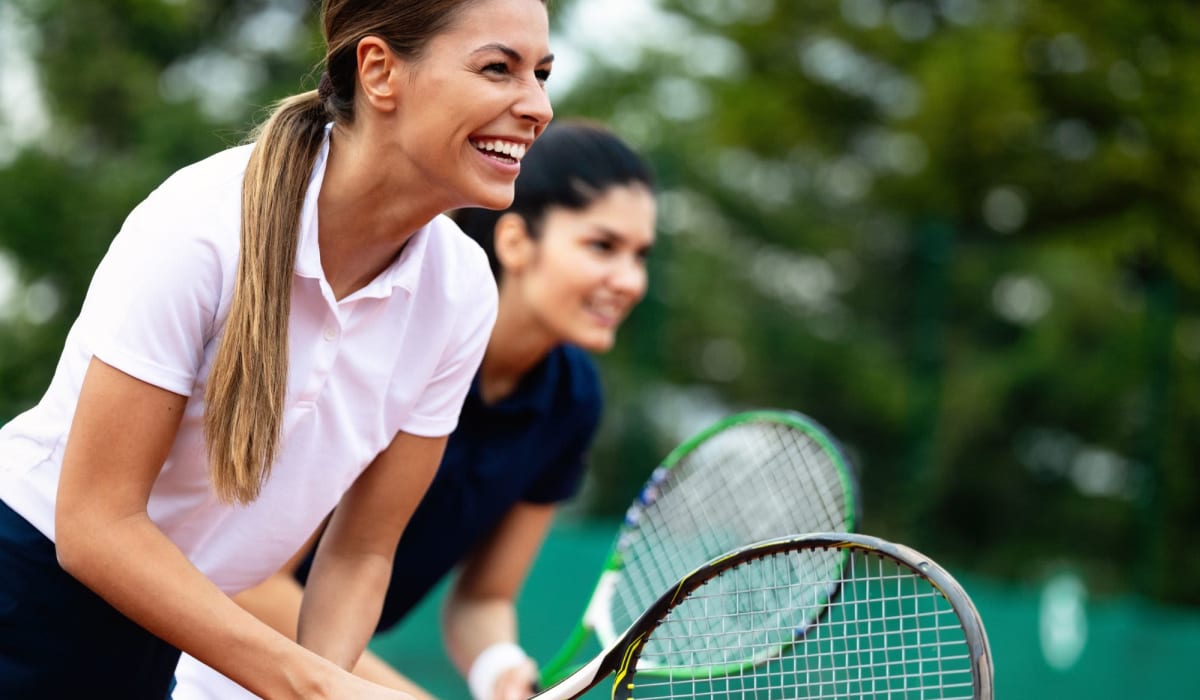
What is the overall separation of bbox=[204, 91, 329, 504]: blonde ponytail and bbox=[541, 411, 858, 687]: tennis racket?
1255 mm

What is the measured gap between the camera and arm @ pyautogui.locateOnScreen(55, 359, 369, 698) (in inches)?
63.9

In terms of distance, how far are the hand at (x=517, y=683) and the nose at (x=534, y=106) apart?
132cm

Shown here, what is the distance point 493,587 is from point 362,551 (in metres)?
0.96

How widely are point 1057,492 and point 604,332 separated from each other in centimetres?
639

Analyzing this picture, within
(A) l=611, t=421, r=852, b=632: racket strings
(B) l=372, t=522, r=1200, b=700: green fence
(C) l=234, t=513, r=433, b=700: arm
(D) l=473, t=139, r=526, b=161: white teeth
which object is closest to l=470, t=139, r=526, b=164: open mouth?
(D) l=473, t=139, r=526, b=161: white teeth

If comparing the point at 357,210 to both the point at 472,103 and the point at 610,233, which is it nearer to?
the point at 472,103

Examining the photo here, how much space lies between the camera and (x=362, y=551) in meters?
2.11

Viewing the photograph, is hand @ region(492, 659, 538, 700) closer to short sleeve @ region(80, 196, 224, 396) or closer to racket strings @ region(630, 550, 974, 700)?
racket strings @ region(630, 550, 974, 700)

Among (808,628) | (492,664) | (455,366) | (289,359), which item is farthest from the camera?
(492,664)

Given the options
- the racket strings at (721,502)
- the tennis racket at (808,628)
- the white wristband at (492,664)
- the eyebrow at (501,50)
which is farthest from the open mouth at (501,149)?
the white wristband at (492,664)

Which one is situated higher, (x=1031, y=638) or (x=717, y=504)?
(x=717, y=504)

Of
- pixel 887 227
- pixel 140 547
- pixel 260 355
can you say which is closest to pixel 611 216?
pixel 260 355

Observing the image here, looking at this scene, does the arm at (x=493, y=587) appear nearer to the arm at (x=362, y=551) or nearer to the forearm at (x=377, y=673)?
the forearm at (x=377, y=673)

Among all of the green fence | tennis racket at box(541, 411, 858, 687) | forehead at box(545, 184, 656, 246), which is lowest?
the green fence
